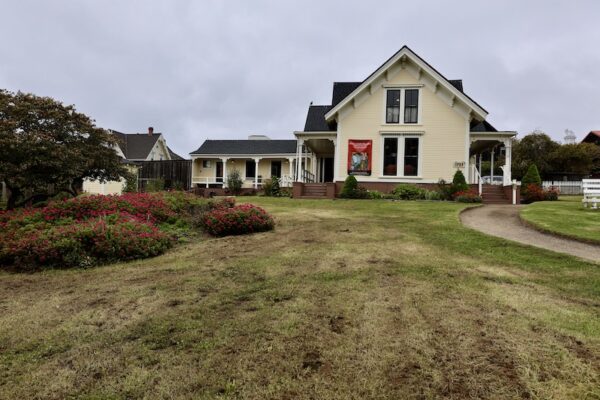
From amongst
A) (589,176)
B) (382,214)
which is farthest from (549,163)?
(382,214)

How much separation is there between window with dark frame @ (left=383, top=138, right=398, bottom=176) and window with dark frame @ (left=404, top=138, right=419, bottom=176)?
0.58 meters

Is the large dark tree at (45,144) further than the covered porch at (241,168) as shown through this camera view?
No

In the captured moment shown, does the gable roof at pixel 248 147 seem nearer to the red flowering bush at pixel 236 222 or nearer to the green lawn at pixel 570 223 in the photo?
the green lawn at pixel 570 223

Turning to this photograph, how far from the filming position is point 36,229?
24.5 feet

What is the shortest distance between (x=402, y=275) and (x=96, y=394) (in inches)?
156

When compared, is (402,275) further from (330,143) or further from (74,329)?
(330,143)

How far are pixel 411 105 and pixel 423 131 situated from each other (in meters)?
1.76

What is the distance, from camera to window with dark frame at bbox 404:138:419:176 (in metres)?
20.7

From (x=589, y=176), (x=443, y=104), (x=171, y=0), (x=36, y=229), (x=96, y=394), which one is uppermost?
(x=171, y=0)

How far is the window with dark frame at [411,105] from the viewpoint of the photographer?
20.7 meters

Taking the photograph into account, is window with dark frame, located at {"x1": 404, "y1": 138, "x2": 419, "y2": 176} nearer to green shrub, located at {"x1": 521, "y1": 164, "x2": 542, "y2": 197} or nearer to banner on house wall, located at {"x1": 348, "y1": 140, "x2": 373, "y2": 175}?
banner on house wall, located at {"x1": 348, "y1": 140, "x2": 373, "y2": 175}

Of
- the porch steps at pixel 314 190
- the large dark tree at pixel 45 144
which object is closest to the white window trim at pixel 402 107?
the porch steps at pixel 314 190

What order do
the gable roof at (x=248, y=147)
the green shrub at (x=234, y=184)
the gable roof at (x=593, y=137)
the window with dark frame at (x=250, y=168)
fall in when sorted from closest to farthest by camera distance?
the green shrub at (x=234, y=184) → the gable roof at (x=248, y=147) → the window with dark frame at (x=250, y=168) → the gable roof at (x=593, y=137)

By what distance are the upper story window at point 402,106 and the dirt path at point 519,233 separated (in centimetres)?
941
